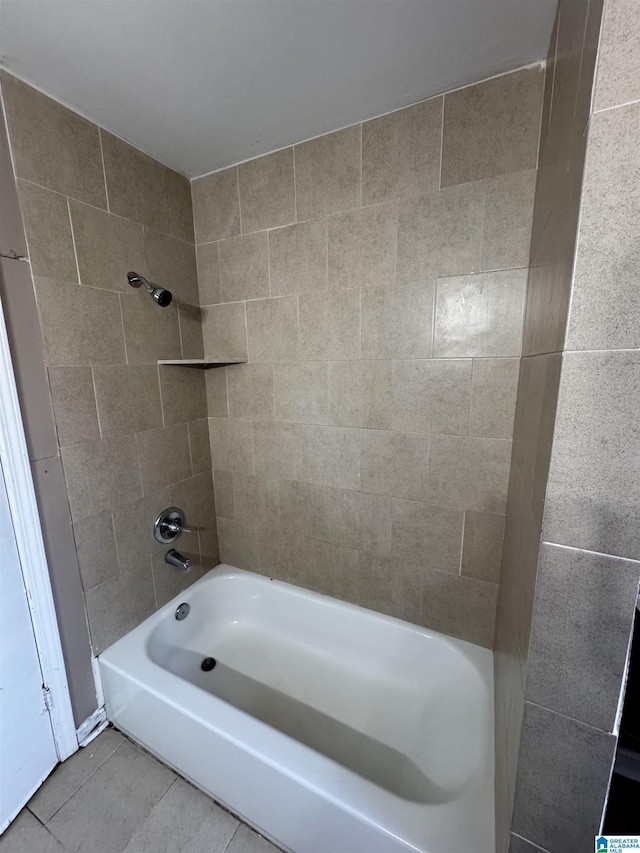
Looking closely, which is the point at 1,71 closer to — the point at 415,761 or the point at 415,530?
the point at 415,530

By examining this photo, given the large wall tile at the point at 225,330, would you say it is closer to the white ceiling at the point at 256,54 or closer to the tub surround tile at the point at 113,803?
the white ceiling at the point at 256,54

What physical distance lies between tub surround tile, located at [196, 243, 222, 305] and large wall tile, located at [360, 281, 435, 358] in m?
0.74

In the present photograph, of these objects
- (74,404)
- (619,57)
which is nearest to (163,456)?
(74,404)

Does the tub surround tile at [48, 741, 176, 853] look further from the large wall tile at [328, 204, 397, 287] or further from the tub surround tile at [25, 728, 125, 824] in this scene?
the large wall tile at [328, 204, 397, 287]

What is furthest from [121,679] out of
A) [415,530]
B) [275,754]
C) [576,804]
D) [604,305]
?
[604,305]

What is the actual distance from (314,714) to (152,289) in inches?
71.2

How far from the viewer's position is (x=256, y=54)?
948 mm

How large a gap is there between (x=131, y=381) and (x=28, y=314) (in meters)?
0.38

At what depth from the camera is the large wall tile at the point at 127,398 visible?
125 cm

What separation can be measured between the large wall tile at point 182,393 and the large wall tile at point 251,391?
0.10 meters

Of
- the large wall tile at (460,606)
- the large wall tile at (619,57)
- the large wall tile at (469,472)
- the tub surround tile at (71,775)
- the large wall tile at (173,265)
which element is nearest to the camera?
the large wall tile at (619,57)

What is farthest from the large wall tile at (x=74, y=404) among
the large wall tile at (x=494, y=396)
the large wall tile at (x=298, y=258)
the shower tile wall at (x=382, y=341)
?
the large wall tile at (x=494, y=396)

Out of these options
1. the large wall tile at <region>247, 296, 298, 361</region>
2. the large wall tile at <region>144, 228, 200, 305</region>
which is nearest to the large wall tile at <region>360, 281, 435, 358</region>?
the large wall tile at <region>247, 296, 298, 361</region>

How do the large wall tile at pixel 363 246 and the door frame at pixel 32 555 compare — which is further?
the large wall tile at pixel 363 246
